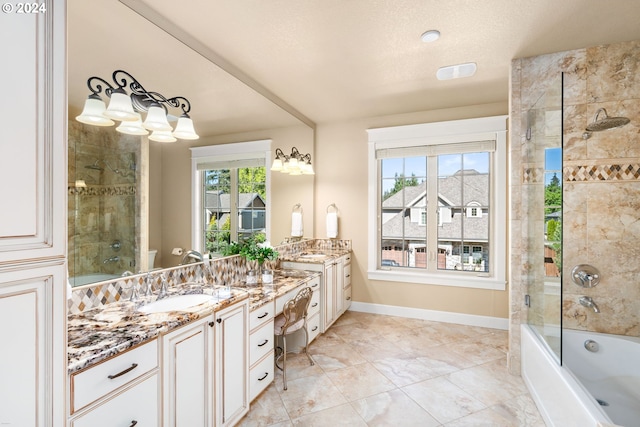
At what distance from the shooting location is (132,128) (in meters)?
1.82

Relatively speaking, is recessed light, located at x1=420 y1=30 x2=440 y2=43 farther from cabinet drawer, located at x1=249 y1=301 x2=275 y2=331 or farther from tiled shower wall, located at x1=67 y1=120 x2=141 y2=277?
cabinet drawer, located at x1=249 y1=301 x2=275 y2=331

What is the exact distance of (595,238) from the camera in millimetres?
2387

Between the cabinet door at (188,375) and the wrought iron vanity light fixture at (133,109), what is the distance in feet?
3.99

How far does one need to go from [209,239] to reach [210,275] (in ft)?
0.99

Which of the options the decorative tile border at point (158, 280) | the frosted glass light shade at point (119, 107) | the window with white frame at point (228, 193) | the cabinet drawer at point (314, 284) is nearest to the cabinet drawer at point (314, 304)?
the cabinet drawer at point (314, 284)

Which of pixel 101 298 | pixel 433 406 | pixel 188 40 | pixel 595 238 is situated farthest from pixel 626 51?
pixel 101 298

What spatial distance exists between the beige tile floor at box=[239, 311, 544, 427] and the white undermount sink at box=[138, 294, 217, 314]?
84 centimetres

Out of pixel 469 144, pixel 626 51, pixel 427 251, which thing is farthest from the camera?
pixel 427 251

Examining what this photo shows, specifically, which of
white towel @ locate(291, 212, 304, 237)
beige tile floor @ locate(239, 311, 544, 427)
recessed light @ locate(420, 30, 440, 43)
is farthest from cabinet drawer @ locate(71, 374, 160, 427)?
recessed light @ locate(420, 30, 440, 43)

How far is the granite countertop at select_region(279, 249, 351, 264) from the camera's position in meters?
3.33

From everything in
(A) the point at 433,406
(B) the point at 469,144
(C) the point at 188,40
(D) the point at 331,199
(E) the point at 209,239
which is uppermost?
(C) the point at 188,40

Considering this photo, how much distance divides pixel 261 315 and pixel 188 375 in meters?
0.68

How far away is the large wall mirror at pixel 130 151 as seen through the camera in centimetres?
157

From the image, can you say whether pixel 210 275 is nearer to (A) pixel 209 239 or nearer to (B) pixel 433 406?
(A) pixel 209 239
